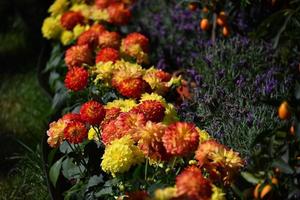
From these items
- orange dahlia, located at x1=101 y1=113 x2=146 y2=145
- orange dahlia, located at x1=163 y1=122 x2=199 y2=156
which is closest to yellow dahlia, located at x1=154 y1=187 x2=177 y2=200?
orange dahlia, located at x1=163 y1=122 x2=199 y2=156

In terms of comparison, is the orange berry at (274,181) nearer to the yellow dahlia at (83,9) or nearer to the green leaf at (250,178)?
the green leaf at (250,178)

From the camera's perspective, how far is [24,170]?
11.9 feet

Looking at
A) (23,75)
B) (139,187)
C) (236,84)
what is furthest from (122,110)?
(23,75)

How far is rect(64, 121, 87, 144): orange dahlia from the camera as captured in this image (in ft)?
8.63

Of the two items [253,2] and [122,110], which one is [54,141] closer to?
[122,110]

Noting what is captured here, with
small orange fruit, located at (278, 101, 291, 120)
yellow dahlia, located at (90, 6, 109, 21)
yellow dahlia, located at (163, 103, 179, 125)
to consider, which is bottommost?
yellow dahlia, located at (90, 6, 109, 21)

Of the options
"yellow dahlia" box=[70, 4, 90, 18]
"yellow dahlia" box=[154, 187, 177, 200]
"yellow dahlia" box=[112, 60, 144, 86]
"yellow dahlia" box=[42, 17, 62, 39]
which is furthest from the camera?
"yellow dahlia" box=[70, 4, 90, 18]

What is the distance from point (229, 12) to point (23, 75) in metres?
2.09

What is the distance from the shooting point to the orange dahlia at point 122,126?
248 cm

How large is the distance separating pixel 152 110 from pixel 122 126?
0.49 ft

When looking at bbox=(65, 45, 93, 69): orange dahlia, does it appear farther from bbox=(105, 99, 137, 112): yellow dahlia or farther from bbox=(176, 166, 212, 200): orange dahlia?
bbox=(176, 166, 212, 200): orange dahlia

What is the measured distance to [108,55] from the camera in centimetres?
357

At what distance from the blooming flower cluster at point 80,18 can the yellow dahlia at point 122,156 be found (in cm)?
194

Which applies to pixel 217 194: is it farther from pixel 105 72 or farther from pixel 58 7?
pixel 58 7
